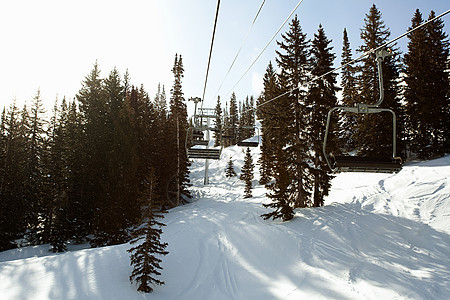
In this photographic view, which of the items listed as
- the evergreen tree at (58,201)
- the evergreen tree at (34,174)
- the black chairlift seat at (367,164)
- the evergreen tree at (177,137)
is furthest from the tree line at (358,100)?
the evergreen tree at (34,174)

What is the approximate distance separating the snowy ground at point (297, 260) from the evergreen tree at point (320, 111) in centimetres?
155

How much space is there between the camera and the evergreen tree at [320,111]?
50.7 feet

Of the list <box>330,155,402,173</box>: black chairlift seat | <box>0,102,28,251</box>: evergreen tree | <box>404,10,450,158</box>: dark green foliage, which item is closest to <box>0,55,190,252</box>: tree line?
<box>0,102,28,251</box>: evergreen tree

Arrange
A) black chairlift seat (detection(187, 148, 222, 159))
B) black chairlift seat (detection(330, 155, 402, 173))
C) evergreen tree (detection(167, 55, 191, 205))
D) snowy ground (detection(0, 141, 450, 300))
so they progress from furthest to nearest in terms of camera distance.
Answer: evergreen tree (detection(167, 55, 191, 205)) → black chairlift seat (detection(187, 148, 222, 159)) → snowy ground (detection(0, 141, 450, 300)) → black chairlift seat (detection(330, 155, 402, 173))

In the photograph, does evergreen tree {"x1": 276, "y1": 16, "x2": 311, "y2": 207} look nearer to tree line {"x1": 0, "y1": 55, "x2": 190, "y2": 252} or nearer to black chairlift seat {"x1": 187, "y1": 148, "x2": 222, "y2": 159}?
black chairlift seat {"x1": 187, "y1": 148, "x2": 222, "y2": 159}

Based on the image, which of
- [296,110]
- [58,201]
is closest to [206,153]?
[296,110]

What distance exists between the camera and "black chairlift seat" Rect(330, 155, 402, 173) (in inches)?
277

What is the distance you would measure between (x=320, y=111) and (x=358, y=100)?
35.6 ft

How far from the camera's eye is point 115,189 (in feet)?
60.5

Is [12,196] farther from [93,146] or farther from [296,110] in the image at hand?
[296,110]

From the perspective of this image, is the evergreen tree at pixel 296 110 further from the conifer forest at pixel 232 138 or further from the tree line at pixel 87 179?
the tree line at pixel 87 179

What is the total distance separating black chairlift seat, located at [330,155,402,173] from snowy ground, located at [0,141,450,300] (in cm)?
349

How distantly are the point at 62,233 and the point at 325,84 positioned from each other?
2145cm

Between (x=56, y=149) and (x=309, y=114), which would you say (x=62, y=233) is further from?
(x=309, y=114)
